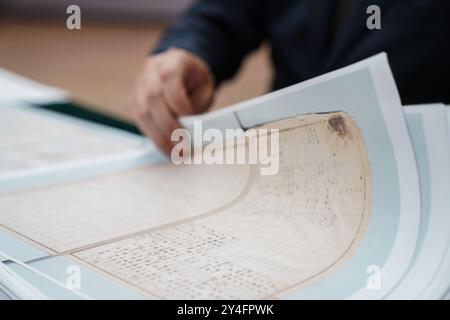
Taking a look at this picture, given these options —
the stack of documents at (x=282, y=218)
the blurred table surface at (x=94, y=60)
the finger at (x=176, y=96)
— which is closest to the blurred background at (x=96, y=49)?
the blurred table surface at (x=94, y=60)

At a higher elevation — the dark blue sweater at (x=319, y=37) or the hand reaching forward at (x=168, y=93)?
the dark blue sweater at (x=319, y=37)

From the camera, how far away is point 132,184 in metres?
0.39

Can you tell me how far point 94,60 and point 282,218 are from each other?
1787 millimetres

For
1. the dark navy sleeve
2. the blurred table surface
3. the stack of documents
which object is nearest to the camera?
the stack of documents

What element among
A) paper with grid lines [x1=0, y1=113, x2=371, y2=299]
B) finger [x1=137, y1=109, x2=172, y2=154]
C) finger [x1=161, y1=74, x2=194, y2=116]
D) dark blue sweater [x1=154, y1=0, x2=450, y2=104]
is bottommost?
paper with grid lines [x1=0, y1=113, x2=371, y2=299]

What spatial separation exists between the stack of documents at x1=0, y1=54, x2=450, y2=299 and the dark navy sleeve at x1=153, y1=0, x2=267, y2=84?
0.20 m

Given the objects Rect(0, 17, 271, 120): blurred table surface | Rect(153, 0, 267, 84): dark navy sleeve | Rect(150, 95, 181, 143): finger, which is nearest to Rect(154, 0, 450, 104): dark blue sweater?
Rect(153, 0, 267, 84): dark navy sleeve

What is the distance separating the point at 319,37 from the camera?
567 millimetres

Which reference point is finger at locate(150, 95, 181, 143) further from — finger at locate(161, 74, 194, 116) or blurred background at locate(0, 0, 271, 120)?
blurred background at locate(0, 0, 271, 120)

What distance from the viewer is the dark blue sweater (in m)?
0.51

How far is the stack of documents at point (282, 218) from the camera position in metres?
0.25

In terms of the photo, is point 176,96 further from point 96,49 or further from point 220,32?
point 96,49

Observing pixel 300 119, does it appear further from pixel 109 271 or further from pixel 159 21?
pixel 159 21

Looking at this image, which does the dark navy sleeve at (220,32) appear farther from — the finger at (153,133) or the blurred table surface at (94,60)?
the blurred table surface at (94,60)
